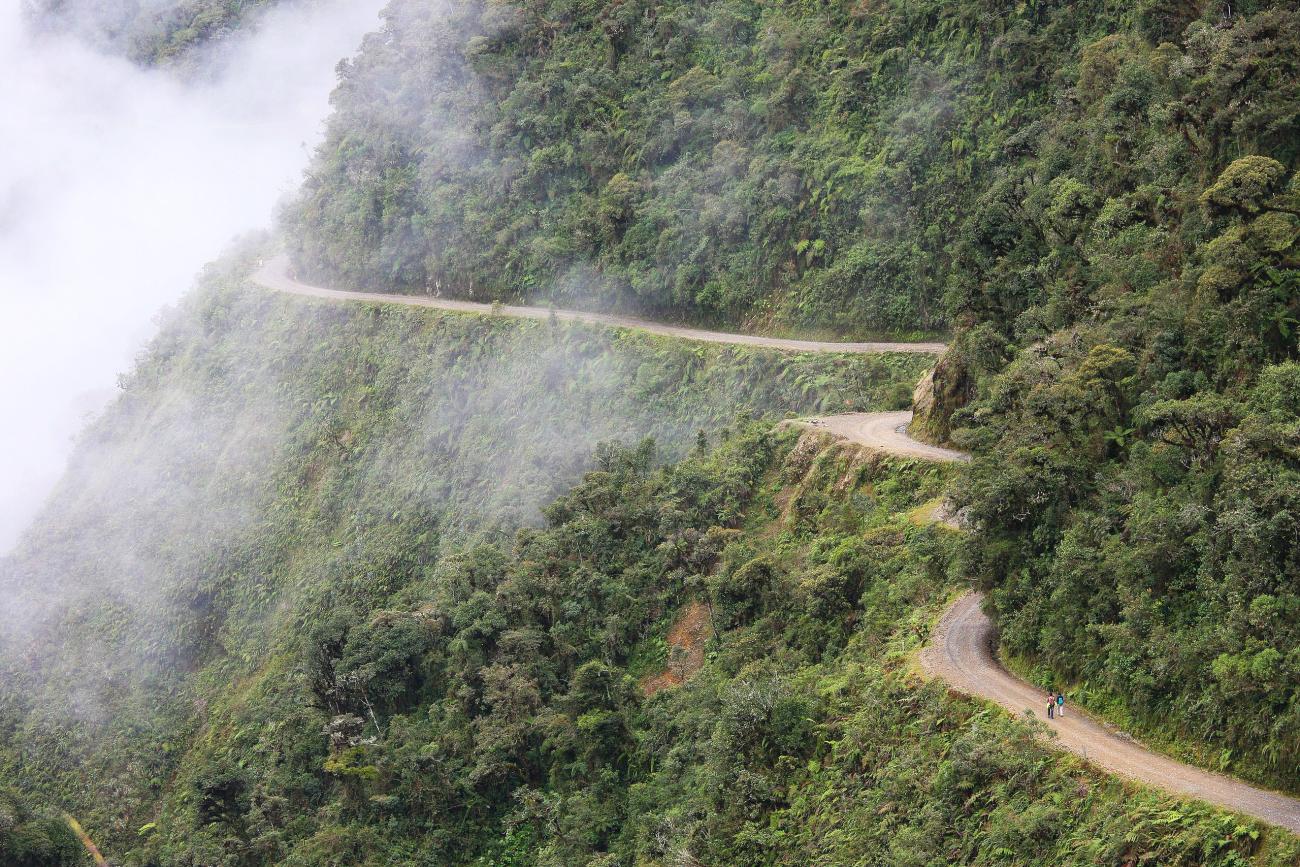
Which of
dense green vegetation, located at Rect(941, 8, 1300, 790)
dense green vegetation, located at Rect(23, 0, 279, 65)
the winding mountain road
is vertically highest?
dense green vegetation, located at Rect(23, 0, 279, 65)

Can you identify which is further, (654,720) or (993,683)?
(654,720)

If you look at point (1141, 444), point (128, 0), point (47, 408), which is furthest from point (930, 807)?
point (128, 0)

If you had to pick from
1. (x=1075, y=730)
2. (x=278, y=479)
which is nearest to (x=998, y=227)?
(x=1075, y=730)

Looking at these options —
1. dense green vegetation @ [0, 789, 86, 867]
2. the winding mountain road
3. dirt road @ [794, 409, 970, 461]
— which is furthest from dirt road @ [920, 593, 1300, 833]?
dense green vegetation @ [0, 789, 86, 867]

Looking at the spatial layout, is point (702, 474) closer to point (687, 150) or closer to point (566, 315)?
point (566, 315)

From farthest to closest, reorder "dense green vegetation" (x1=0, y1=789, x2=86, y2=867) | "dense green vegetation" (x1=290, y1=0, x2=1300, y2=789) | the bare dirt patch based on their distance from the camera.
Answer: "dense green vegetation" (x1=0, y1=789, x2=86, y2=867), the bare dirt patch, "dense green vegetation" (x1=290, y1=0, x2=1300, y2=789)

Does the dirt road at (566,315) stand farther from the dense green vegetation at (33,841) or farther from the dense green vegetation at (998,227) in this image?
the dense green vegetation at (33,841)

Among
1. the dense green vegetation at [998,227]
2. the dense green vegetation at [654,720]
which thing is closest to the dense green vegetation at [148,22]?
the dense green vegetation at [998,227]

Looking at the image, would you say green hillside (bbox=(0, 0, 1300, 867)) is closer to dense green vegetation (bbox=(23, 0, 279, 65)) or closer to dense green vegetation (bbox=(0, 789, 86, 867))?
dense green vegetation (bbox=(0, 789, 86, 867))
